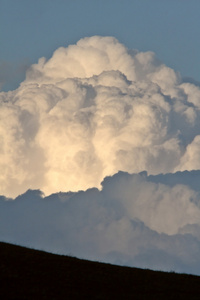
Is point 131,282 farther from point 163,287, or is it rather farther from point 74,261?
point 74,261

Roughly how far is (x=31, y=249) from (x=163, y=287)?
1447 centimetres

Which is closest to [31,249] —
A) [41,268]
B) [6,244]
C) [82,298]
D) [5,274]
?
[6,244]

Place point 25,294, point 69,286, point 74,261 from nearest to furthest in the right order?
point 25,294, point 69,286, point 74,261

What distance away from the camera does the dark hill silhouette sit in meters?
42.4

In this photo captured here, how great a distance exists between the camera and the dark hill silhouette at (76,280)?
139 ft

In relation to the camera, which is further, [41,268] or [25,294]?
[41,268]

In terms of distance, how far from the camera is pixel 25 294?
4075cm

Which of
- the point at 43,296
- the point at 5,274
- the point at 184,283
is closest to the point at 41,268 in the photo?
the point at 5,274

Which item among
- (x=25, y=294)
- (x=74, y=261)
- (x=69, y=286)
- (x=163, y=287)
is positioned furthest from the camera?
(x=74, y=261)

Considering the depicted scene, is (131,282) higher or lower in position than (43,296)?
higher

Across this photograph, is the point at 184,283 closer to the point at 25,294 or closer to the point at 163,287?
the point at 163,287

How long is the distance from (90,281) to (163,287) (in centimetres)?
609

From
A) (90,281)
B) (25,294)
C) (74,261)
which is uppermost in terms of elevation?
(74,261)

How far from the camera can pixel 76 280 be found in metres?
46.6
